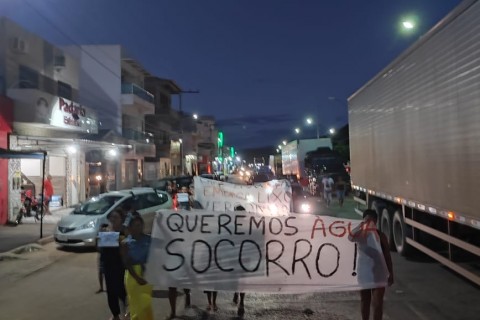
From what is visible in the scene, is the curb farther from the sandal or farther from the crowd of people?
the sandal

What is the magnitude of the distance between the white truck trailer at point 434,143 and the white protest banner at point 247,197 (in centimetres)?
246

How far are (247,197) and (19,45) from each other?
12170 millimetres

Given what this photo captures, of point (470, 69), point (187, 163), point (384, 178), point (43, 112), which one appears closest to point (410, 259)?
point (384, 178)

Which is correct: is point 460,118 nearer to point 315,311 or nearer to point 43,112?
point 315,311

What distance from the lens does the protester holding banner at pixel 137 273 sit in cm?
600

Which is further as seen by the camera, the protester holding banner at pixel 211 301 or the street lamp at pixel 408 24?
the street lamp at pixel 408 24

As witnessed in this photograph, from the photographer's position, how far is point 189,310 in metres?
7.90

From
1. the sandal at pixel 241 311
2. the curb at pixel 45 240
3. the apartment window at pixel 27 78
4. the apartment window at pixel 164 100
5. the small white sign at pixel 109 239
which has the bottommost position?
the sandal at pixel 241 311

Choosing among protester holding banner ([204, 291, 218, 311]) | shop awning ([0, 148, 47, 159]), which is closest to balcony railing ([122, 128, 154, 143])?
shop awning ([0, 148, 47, 159])

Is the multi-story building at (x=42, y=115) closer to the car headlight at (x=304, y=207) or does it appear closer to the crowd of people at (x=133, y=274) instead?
the car headlight at (x=304, y=207)

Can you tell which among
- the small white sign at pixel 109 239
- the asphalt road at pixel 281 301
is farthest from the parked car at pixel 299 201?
the small white sign at pixel 109 239

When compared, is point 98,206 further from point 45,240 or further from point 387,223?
point 387,223

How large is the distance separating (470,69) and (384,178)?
5.79 meters

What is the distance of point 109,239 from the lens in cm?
707
